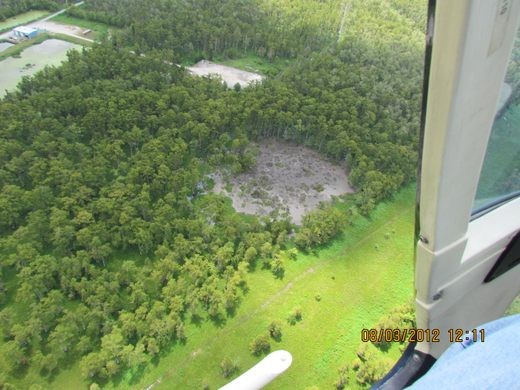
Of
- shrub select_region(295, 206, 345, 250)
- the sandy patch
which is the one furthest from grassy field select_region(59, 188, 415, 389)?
the sandy patch

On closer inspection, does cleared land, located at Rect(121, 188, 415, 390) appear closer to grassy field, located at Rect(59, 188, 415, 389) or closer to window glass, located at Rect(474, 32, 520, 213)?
grassy field, located at Rect(59, 188, 415, 389)

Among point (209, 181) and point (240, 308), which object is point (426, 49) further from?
point (209, 181)

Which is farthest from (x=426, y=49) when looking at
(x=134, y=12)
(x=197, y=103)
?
(x=134, y=12)

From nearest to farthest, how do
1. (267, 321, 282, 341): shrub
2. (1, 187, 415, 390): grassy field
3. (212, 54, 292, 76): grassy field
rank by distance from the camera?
(1, 187, 415, 390): grassy field < (267, 321, 282, 341): shrub < (212, 54, 292, 76): grassy field

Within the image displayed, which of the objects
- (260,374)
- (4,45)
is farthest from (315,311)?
(4,45)

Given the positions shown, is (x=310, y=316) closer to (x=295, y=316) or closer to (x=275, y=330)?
(x=295, y=316)

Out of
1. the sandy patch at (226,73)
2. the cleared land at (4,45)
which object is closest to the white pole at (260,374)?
Answer: the sandy patch at (226,73)
